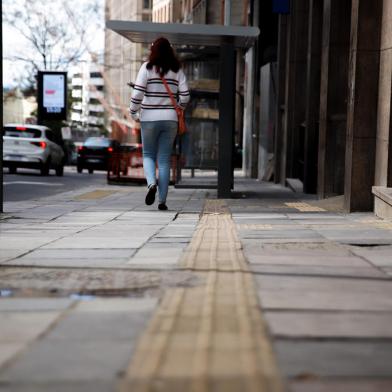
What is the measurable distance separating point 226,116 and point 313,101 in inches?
145

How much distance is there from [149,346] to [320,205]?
332 inches

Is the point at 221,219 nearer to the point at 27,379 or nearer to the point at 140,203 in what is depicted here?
the point at 140,203

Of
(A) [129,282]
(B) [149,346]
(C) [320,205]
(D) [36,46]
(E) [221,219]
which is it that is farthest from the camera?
(D) [36,46]

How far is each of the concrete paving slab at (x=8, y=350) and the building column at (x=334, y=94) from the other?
10.4m

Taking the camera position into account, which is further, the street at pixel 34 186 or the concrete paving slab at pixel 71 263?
the street at pixel 34 186

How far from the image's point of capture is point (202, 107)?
20.2m

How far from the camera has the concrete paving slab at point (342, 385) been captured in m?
2.38

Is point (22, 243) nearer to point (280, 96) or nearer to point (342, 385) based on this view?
point (342, 385)

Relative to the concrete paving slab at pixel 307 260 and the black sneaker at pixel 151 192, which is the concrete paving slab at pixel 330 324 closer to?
the concrete paving slab at pixel 307 260

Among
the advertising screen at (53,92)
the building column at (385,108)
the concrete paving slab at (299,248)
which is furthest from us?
A: the advertising screen at (53,92)

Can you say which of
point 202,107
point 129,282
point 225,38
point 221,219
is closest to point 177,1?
point 202,107

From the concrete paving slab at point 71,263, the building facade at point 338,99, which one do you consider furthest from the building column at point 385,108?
the concrete paving slab at point 71,263

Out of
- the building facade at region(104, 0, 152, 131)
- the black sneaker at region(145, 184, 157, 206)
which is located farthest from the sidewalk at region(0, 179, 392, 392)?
the building facade at region(104, 0, 152, 131)

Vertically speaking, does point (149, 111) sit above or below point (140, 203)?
above
